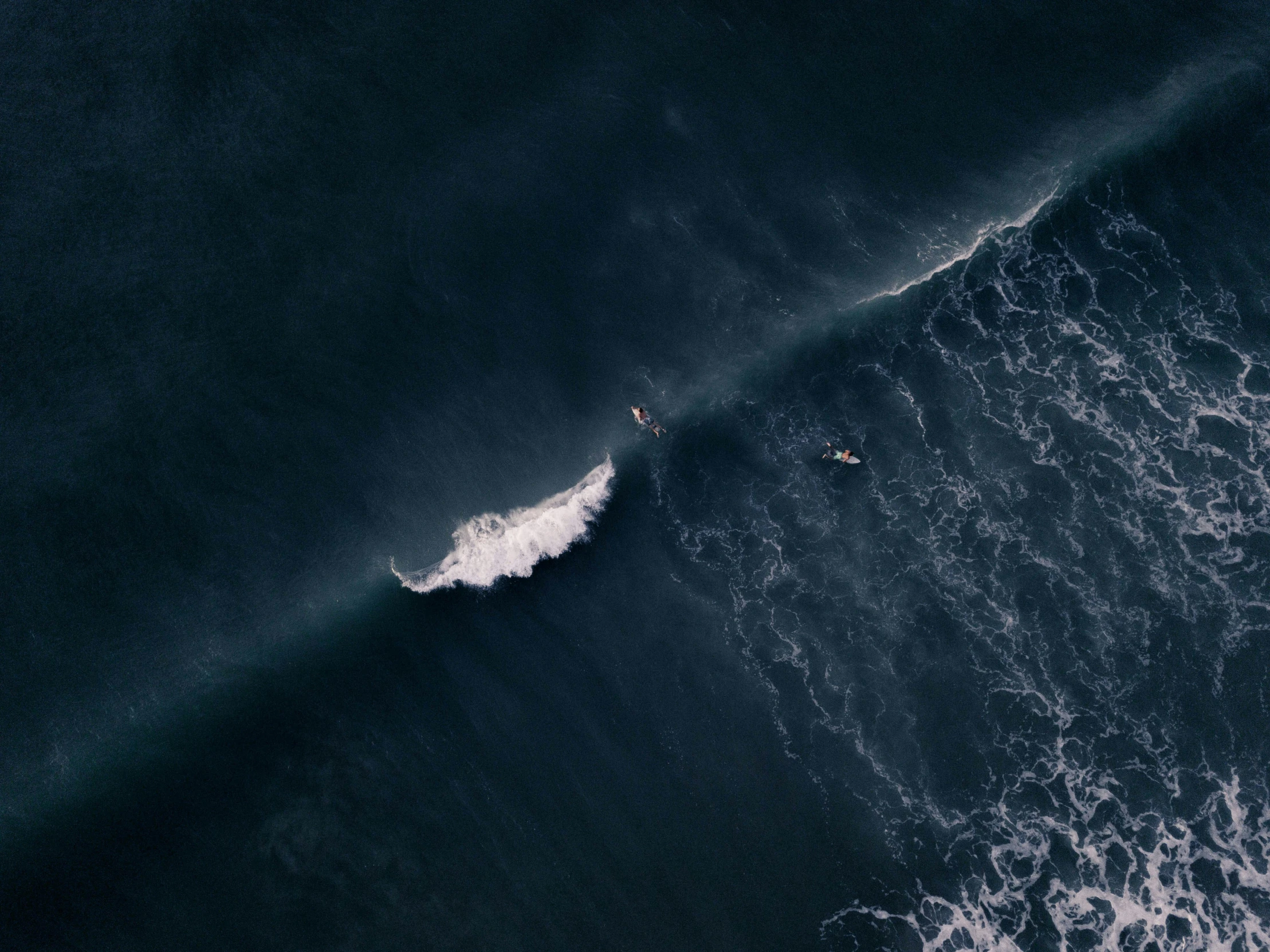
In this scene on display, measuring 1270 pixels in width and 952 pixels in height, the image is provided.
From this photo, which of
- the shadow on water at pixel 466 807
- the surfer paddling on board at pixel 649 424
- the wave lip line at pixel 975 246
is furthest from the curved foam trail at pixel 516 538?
the wave lip line at pixel 975 246

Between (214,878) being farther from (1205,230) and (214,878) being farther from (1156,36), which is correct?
(1156,36)

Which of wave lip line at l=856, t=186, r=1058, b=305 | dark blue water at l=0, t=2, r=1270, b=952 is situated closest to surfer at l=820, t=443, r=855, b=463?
dark blue water at l=0, t=2, r=1270, b=952

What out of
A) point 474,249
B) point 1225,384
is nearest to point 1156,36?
point 1225,384

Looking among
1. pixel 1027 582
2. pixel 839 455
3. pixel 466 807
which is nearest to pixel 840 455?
pixel 839 455

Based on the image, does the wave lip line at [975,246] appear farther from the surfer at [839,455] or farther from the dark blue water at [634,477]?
the surfer at [839,455]

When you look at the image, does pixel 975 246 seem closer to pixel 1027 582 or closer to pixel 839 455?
pixel 839 455

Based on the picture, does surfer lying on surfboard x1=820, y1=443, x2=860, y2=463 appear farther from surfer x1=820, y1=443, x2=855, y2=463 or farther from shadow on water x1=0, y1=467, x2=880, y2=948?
shadow on water x1=0, y1=467, x2=880, y2=948
